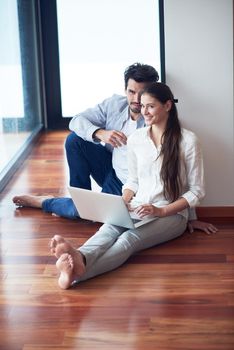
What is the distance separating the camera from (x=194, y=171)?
278 cm

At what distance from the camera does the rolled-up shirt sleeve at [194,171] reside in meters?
2.77

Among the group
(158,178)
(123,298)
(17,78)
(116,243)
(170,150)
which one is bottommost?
(123,298)

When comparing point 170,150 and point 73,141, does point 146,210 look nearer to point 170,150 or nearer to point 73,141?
point 170,150

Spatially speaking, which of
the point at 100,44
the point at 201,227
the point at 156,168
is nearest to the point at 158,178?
the point at 156,168

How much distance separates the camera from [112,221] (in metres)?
2.77

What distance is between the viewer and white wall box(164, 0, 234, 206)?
292 cm

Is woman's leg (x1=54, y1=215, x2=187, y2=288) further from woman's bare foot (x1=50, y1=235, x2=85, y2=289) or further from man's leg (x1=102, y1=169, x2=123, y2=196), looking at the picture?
man's leg (x1=102, y1=169, x2=123, y2=196)

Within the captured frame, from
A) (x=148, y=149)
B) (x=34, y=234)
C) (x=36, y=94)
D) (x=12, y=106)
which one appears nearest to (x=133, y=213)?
(x=148, y=149)

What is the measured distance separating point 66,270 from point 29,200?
1119 millimetres

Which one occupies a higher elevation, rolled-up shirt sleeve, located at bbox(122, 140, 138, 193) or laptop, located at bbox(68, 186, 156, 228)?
rolled-up shirt sleeve, located at bbox(122, 140, 138, 193)

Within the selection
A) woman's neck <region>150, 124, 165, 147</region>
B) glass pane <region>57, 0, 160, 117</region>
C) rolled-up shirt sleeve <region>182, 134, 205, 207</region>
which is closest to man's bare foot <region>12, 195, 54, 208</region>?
woman's neck <region>150, 124, 165, 147</region>

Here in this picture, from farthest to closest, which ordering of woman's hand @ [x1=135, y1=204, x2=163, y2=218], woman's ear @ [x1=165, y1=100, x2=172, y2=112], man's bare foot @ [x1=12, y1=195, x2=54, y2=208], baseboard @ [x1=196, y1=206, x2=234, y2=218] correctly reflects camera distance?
man's bare foot @ [x1=12, y1=195, x2=54, y2=208] < baseboard @ [x1=196, y1=206, x2=234, y2=218] < woman's ear @ [x1=165, y1=100, x2=172, y2=112] < woman's hand @ [x1=135, y1=204, x2=163, y2=218]

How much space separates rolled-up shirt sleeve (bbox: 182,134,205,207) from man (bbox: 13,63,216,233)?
0.93 feet

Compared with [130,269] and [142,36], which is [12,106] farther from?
[130,269]
